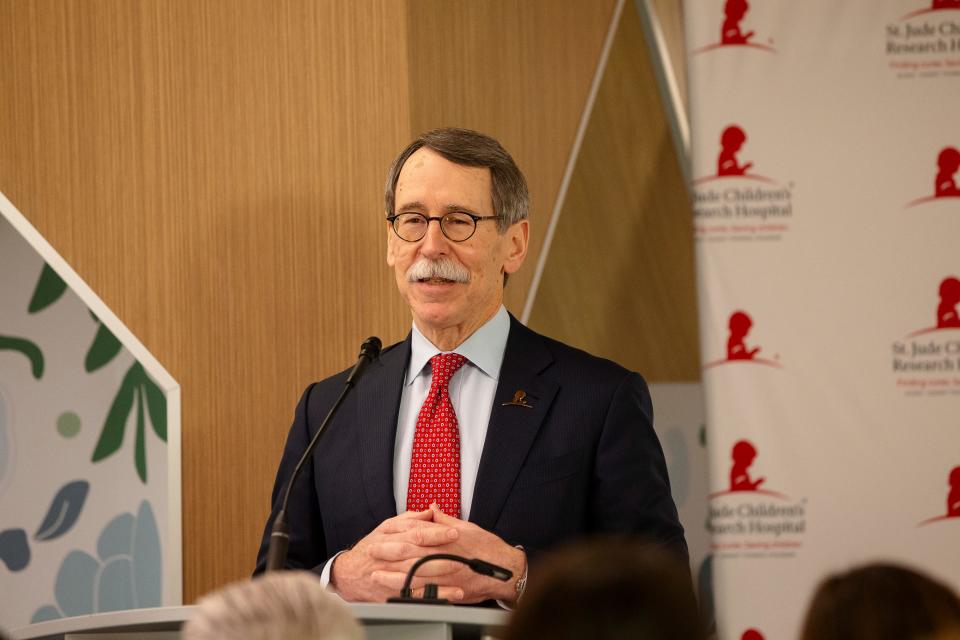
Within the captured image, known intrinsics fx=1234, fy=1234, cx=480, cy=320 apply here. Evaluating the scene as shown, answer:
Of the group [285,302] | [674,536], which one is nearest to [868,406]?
[674,536]

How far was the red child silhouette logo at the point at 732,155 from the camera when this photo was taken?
3473mm

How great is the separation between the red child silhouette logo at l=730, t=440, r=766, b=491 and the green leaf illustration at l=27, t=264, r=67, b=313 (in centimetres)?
241

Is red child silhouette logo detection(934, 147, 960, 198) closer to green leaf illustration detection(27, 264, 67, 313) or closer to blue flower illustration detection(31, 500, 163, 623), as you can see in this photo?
blue flower illustration detection(31, 500, 163, 623)

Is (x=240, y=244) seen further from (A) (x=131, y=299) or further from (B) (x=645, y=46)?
(B) (x=645, y=46)

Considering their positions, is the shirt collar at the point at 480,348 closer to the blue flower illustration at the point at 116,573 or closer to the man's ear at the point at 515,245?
the man's ear at the point at 515,245

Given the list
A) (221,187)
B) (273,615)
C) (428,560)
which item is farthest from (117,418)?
(273,615)

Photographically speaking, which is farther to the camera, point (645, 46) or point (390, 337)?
point (645, 46)

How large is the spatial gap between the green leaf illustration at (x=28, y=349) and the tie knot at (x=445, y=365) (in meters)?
1.82

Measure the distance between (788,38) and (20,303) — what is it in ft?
8.95

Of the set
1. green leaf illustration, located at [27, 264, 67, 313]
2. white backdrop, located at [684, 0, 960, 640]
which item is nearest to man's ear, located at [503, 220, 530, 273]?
white backdrop, located at [684, 0, 960, 640]

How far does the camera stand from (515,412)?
3.04 m

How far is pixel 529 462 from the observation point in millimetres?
2980

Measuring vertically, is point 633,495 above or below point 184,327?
below

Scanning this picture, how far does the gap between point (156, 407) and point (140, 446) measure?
5.7 inches
